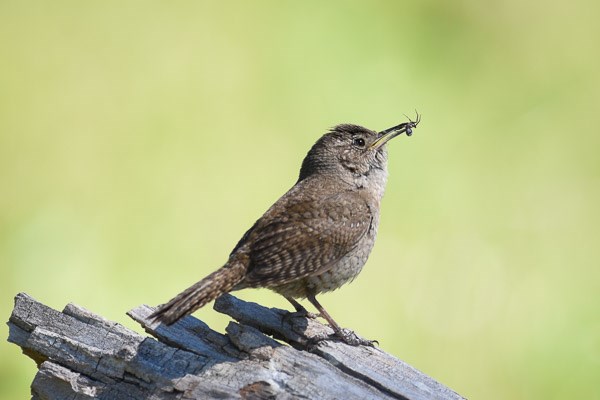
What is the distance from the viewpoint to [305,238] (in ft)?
11.9

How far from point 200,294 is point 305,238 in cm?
70

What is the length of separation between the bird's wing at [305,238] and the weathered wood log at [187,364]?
28 centimetres

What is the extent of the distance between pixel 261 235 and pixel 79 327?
877 mm

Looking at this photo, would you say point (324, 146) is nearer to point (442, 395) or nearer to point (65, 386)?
point (442, 395)

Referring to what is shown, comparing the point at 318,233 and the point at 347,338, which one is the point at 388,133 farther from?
the point at 347,338

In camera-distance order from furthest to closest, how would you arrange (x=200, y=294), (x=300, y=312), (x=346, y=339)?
(x=300, y=312) < (x=346, y=339) < (x=200, y=294)

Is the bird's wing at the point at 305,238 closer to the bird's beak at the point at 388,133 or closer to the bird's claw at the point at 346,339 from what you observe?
the bird's claw at the point at 346,339

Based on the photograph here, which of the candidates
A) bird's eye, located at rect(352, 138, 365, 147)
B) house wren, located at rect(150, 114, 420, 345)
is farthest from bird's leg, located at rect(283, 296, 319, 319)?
bird's eye, located at rect(352, 138, 365, 147)

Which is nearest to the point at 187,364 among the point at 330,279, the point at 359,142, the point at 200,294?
the point at 200,294

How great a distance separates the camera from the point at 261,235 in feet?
11.9

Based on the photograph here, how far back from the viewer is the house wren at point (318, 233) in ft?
11.2

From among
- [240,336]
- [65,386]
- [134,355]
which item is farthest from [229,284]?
[65,386]

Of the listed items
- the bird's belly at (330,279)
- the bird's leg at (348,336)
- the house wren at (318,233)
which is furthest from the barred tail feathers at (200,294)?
the bird's leg at (348,336)

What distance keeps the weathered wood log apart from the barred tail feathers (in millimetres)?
191
